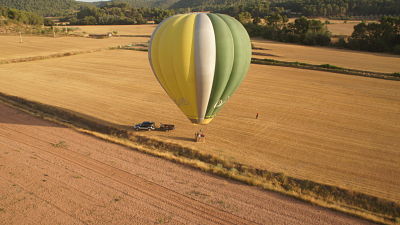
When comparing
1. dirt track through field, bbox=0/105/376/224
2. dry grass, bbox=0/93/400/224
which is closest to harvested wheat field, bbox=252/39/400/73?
dry grass, bbox=0/93/400/224

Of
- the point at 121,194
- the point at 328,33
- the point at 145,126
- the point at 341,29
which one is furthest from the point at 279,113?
the point at 341,29

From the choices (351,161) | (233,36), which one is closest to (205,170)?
(233,36)

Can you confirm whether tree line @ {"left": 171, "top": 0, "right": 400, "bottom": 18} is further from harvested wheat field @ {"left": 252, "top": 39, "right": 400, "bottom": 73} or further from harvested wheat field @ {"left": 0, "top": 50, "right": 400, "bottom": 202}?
harvested wheat field @ {"left": 0, "top": 50, "right": 400, "bottom": 202}

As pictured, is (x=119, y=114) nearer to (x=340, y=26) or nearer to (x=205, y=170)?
(x=205, y=170)

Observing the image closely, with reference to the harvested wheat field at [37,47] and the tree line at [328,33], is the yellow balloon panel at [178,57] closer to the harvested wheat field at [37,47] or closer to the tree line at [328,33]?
the harvested wheat field at [37,47]

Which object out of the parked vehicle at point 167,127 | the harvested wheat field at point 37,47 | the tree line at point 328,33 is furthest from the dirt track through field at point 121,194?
the tree line at point 328,33

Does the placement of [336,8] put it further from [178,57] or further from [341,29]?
[178,57]
